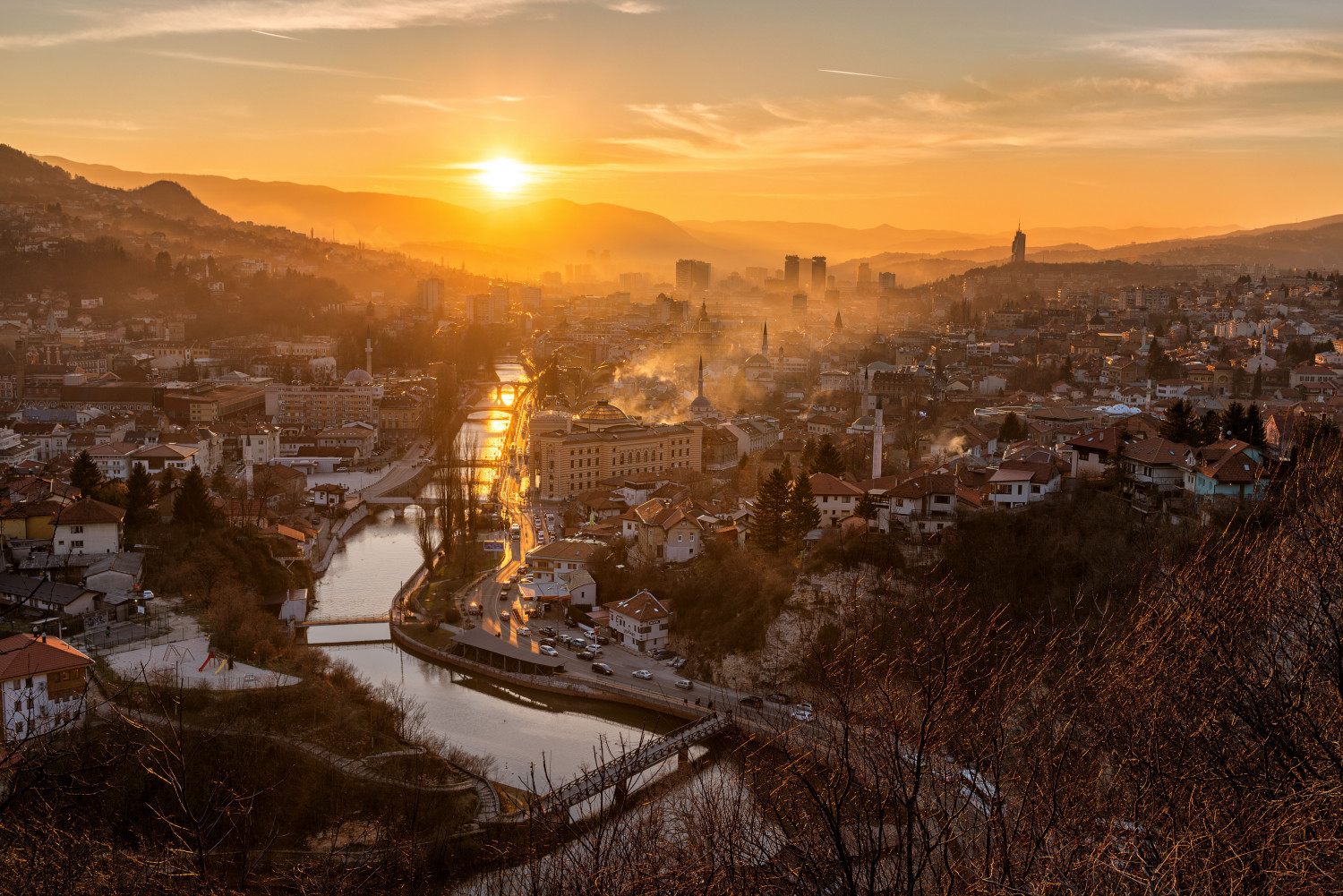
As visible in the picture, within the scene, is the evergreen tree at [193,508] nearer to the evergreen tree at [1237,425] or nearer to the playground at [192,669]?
the playground at [192,669]

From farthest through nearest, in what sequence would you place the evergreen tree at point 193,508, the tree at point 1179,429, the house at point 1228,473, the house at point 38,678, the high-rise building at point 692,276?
1. the high-rise building at point 692,276
2. the evergreen tree at point 193,508
3. the tree at point 1179,429
4. the house at point 1228,473
5. the house at point 38,678

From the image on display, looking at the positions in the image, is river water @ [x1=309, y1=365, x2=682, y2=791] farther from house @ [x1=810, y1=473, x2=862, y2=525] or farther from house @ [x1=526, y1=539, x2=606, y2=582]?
house @ [x1=810, y1=473, x2=862, y2=525]

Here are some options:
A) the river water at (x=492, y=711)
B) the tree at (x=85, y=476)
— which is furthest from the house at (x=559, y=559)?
the tree at (x=85, y=476)

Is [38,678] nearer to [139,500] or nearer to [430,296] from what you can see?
[139,500]

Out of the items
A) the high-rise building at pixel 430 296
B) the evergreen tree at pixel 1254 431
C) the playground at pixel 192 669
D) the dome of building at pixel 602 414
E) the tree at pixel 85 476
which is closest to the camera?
the playground at pixel 192 669

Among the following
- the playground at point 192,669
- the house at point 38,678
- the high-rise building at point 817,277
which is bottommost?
the playground at point 192,669

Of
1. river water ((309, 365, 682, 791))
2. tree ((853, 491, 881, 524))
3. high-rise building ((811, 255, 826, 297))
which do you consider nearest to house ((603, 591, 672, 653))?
river water ((309, 365, 682, 791))
